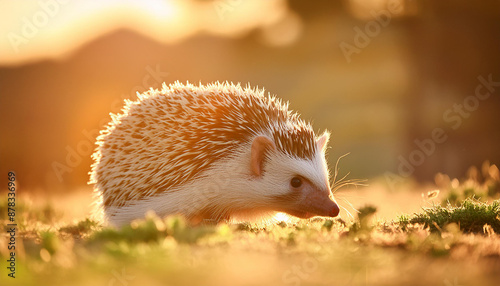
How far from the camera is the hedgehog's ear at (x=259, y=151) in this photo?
8.05m

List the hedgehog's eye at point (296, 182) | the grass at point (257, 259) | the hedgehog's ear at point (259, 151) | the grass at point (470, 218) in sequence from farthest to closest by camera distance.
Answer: the hedgehog's eye at point (296, 182), the hedgehog's ear at point (259, 151), the grass at point (470, 218), the grass at point (257, 259)

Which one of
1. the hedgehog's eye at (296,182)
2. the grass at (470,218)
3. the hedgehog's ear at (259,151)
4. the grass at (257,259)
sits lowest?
the grass at (257,259)

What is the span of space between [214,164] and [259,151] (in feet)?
2.22

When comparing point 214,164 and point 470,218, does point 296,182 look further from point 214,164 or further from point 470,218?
point 470,218

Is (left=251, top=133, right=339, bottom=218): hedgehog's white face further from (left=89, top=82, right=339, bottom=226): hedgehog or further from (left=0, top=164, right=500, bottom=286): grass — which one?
(left=0, top=164, right=500, bottom=286): grass

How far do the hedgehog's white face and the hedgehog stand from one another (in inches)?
0.6

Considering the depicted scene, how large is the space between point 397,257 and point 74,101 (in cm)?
1997

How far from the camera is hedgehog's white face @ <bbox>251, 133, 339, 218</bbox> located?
811 centimetres

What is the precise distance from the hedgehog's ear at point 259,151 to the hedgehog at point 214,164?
0.01m

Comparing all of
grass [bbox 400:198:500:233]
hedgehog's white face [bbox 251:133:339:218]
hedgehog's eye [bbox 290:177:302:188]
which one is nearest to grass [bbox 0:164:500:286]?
grass [bbox 400:198:500:233]

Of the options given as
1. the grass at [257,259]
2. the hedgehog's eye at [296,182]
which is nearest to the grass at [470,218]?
the grass at [257,259]

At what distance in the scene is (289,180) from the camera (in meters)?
8.23

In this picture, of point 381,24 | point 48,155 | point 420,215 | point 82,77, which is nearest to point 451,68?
point 381,24

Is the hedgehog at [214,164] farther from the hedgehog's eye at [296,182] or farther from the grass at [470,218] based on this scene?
the grass at [470,218]
